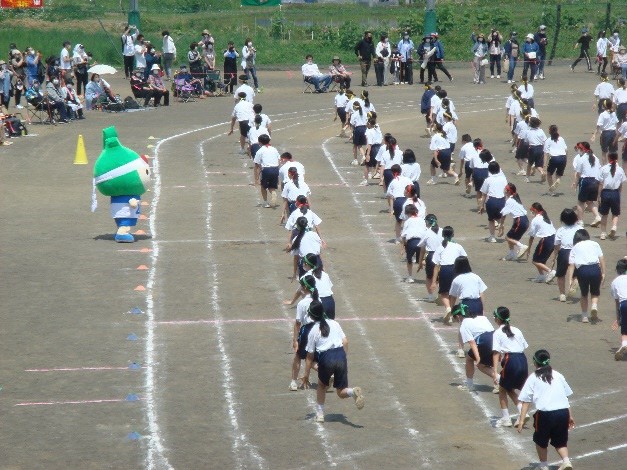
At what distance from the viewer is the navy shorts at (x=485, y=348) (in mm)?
15695

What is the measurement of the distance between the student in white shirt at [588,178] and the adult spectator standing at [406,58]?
22.0m

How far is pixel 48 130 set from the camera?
37.6m

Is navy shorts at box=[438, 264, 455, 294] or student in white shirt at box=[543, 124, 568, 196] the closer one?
navy shorts at box=[438, 264, 455, 294]

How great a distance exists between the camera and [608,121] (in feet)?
101

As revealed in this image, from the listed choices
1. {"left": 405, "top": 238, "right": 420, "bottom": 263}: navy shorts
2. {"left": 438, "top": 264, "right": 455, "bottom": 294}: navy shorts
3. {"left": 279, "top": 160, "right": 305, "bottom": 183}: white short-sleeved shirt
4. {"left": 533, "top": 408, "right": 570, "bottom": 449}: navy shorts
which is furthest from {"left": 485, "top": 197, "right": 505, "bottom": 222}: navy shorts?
{"left": 533, "top": 408, "right": 570, "bottom": 449}: navy shorts

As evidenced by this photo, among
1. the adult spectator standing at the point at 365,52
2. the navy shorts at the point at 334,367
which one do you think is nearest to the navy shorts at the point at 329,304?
the navy shorts at the point at 334,367

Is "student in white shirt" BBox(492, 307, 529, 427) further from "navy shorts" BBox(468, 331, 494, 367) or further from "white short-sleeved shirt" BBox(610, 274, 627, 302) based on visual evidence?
"white short-sleeved shirt" BBox(610, 274, 627, 302)

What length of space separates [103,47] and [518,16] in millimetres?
21111

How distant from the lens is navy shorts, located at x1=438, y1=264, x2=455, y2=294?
63.2 ft

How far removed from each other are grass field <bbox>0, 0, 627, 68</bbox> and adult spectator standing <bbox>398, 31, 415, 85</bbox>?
7.38m

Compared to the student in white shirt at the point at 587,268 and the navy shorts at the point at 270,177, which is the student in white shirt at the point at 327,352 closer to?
the student in white shirt at the point at 587,268

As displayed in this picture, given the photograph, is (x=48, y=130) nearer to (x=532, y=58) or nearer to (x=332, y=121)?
(x=332, y=121)

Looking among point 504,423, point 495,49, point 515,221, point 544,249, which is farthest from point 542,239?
point 495,49

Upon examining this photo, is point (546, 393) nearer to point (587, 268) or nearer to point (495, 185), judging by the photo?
point (587, 268)
